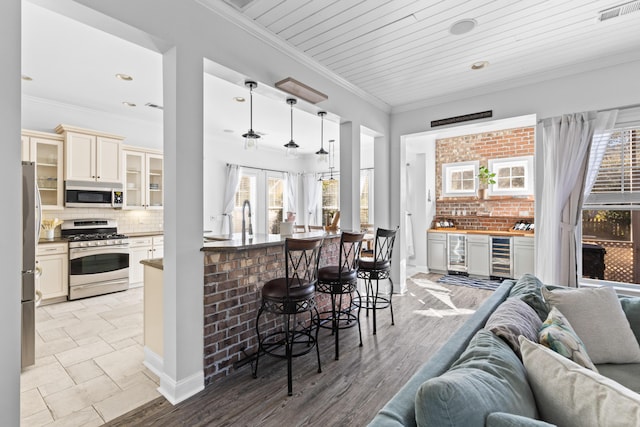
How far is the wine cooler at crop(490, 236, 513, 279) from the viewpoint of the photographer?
5.27m

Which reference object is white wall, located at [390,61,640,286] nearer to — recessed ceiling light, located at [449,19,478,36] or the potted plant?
recessed ceiling light, located at [449,19,478,36]

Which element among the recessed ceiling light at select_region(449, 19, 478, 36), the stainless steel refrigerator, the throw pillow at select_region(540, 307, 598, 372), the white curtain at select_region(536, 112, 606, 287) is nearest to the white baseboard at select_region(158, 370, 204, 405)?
the stainless steel refrigerator

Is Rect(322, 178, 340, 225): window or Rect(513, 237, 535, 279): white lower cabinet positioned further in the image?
Rect(322, 178, 340, 225): window

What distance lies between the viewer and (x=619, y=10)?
243 centimetres

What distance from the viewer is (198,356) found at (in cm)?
226

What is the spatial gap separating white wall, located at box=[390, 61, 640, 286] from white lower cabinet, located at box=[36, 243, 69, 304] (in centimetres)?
483

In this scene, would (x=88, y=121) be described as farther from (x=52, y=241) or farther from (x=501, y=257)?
(x=501, y=257)

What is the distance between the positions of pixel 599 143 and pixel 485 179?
2.59m

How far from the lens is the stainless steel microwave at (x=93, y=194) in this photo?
464cm

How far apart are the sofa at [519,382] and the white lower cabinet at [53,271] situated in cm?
511

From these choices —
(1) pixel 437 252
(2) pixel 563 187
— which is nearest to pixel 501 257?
(1) pixel 437 252

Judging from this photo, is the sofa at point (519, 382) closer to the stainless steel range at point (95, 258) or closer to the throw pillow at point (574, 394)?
the throw pillow at point (574, 394)

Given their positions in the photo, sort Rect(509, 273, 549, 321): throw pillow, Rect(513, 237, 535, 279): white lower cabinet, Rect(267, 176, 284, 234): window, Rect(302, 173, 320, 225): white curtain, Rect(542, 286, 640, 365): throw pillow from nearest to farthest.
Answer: Rect(542, 286, 640, 365): throw pillow
Rect(509, 273, 549, 321): throw pillow
Rect(513, 237, 535, 279): white lower cabinet
Rect(267, 176, 284, 234): window
Rect(302, 173, 320, 225): white curtain

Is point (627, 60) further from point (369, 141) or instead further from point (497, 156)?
point (369, 141)
